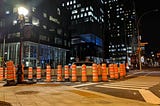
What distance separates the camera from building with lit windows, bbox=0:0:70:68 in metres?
59.2

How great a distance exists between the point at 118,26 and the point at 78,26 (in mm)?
95300

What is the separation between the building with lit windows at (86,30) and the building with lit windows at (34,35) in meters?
22.9

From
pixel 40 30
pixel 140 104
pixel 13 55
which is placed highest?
pixel 40 30

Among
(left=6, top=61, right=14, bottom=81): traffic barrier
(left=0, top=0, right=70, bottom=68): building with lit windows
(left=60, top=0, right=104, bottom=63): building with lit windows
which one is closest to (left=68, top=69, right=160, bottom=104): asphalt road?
(left=6, top=61, right=14, bottom=81): traffic barrier

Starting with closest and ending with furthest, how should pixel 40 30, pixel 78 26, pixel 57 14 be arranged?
pixel 40 30 < pixel 57 14 < pixel 78 26

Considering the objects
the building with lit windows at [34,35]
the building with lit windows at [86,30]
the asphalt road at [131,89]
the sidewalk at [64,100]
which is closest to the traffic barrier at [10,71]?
the asphalt road at [131,89]

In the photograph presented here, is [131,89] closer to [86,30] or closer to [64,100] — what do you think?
[64,100]

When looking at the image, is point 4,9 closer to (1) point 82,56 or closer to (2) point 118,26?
(1) point 82,56

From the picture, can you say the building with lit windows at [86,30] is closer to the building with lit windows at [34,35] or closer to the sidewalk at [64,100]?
the building with lit windows at [34,35]

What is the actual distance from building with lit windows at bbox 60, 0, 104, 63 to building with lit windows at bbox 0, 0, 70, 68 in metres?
22.9

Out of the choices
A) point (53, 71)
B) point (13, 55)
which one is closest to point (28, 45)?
point (13, 55)

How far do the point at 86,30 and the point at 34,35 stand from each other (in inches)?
1944

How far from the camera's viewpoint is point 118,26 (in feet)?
655

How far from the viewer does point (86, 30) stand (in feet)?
352
